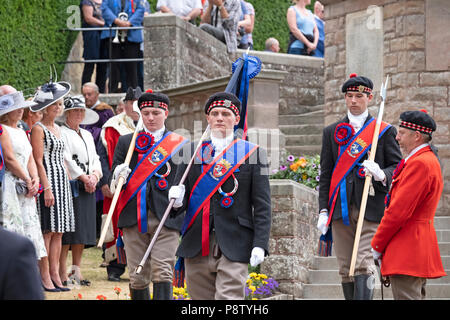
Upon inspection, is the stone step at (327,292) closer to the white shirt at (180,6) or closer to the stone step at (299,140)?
the stone step at (299,140)

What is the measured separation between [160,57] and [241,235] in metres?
8.33

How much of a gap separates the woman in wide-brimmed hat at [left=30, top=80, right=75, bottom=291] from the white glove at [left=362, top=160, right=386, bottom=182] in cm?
337

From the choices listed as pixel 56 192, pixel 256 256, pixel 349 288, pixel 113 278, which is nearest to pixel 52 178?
pixel 56 192

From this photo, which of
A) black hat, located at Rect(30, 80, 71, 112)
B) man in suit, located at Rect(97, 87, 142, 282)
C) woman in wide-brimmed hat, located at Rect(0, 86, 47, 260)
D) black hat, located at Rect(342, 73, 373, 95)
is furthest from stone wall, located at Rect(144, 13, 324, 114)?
black hat, located at Rect(342, 73, 373, 95)

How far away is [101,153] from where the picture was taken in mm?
9875

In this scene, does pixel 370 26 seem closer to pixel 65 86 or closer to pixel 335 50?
pixel 335 50

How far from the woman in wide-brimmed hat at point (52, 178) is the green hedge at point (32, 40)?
4.90m

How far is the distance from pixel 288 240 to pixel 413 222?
3.41 m

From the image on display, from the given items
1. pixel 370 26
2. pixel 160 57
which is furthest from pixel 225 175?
pixel 160 57

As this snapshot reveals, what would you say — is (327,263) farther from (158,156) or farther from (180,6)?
(180,6)

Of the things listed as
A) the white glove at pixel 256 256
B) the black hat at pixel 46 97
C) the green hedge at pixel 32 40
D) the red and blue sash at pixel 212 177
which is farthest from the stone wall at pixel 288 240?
the green hedge at pixel 32 40

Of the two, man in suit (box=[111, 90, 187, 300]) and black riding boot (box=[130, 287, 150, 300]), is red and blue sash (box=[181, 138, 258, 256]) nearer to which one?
man in suit (box=[111, 90, 187, 300])

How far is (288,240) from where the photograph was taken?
977 centimetres

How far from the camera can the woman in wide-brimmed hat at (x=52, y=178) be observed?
29.5 ft
